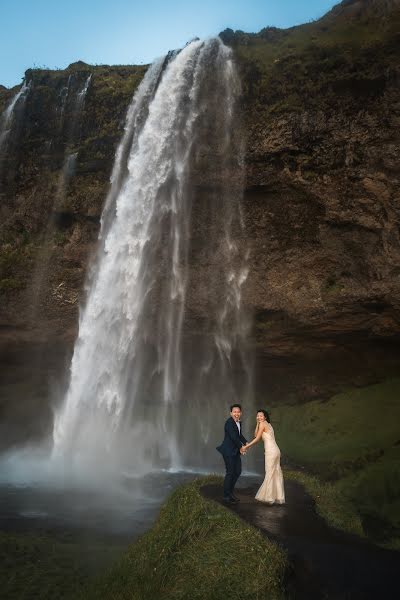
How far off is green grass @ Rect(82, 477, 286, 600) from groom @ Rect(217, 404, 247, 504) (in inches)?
29.5

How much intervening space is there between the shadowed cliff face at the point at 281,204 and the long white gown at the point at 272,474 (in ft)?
37.7

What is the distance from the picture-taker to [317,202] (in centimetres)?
2036

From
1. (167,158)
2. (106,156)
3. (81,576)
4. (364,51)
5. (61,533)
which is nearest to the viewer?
(81,576)

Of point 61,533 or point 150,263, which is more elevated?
point 150,263

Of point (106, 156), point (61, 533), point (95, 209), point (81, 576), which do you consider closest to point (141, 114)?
point (106, 156)

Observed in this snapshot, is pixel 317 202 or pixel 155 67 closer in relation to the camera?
pixel 317 202

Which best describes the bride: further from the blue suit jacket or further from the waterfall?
the waterfall

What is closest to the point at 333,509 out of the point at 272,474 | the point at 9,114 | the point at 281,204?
the point at 272,474

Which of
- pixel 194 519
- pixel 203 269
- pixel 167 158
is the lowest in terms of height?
pixel 194 519

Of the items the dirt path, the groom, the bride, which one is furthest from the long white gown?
the dirt path

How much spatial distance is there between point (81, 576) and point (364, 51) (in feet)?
65.3

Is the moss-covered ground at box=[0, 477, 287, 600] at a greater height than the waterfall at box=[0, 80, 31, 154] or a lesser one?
lesser

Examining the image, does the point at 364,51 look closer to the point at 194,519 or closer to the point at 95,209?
the point at 95,209

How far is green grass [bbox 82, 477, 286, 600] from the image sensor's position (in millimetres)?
6312
